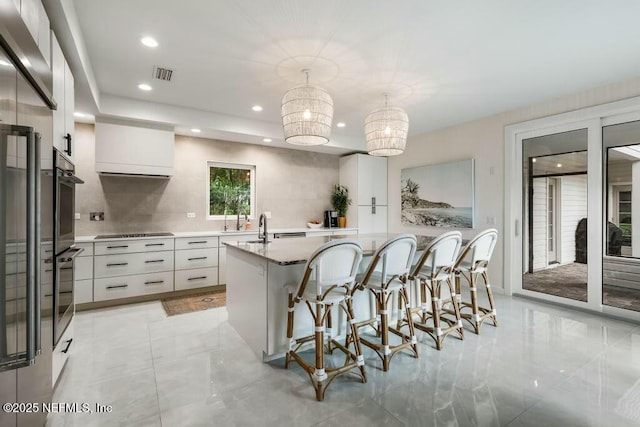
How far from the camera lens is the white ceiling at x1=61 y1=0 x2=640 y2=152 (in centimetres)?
217

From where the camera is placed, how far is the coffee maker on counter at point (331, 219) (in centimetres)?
593

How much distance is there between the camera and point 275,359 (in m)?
2.42

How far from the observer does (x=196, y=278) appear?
14.2ft

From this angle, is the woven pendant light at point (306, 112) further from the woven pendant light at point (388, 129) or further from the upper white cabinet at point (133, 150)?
the upper white cabinet at point (133, 150)

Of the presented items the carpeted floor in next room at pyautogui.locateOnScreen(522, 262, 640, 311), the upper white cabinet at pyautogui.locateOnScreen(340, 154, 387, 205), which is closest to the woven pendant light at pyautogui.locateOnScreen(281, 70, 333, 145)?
the upper white cabinet at pyautogui.locateOnScreen(340, 154, 387, 205)

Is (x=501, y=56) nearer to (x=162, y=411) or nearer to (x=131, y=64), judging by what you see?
(x=131, y=64)

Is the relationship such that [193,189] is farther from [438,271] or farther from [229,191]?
[438,271]

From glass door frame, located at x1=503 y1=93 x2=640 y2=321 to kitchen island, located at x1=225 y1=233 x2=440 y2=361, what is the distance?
2163 millimetres

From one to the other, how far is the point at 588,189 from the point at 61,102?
5.13 meters

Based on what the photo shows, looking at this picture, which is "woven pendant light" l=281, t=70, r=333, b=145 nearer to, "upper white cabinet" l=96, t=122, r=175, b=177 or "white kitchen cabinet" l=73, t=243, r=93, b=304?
"upper white cabinet" l=96, t=122, r=175, b=177

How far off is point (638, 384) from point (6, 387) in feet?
11.5

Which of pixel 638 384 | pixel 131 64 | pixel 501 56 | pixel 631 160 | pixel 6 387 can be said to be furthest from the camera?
pixel 631 160

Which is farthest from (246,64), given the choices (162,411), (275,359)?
(162,411)

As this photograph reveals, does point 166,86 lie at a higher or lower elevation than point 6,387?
higher
